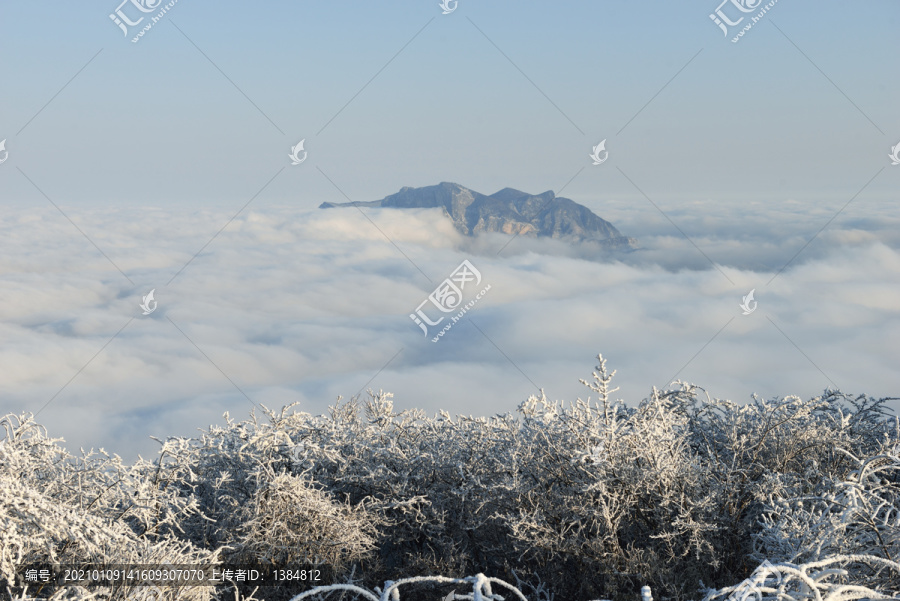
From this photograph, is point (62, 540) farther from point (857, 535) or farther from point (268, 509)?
point (857, 535)

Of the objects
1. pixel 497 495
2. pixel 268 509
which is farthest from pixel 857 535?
pixel 268 509

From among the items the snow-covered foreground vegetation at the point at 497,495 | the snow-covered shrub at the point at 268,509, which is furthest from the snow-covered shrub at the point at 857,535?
the snow-covered shrub at the point at 268,509

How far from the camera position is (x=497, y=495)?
961 cm

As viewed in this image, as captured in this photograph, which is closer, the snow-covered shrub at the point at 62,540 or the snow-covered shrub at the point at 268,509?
the snow-covered shrub at the point at 62,540

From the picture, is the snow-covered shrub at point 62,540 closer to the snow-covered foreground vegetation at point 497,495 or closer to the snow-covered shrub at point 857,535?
the snow-covered foreground vegetation at point 497,495

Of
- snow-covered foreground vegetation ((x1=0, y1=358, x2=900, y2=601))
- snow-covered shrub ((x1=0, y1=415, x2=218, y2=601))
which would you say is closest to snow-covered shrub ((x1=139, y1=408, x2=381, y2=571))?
snow-covered foreground vegetation ((x1=0, y1=358, x2=900, y2=601))

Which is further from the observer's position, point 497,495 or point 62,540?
point 497,495

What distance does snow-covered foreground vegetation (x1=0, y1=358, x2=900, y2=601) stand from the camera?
8250 mm

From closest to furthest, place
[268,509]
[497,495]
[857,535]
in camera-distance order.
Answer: [857,535]
[268,509]
[497,495]

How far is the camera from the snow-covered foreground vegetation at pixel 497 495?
27.1 ft

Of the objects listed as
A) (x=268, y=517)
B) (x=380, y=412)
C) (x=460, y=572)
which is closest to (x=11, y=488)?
(x=268, y=517)

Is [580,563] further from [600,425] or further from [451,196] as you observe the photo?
[451,196]

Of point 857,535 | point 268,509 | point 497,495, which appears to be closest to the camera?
point 857,535

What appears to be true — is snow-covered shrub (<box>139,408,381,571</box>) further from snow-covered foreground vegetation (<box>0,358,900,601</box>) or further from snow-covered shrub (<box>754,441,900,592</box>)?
snow-covered shrub (<box>754,441,900,592</box>)
